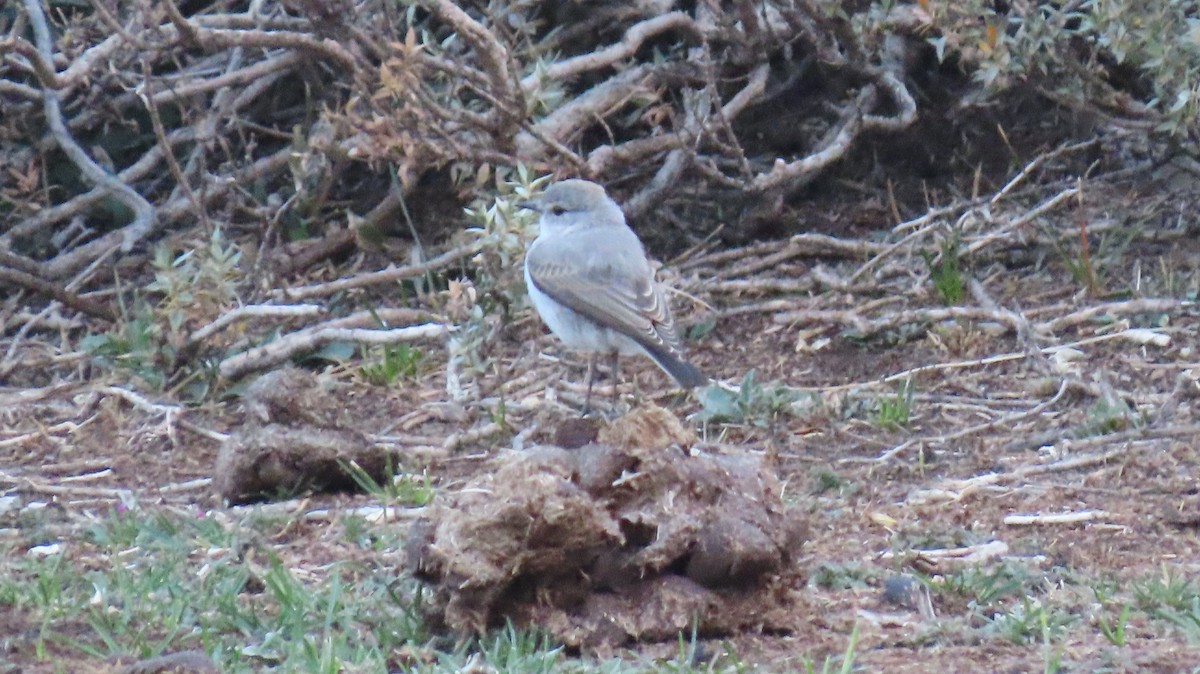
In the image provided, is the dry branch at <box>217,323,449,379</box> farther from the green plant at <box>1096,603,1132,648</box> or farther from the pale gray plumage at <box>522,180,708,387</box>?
the green plant at <box>1096,603,1132,648</box>

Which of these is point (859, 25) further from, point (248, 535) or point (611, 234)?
point (248, 535)

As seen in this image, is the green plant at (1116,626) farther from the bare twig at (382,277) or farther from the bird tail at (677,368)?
the bare twig at (382,277)

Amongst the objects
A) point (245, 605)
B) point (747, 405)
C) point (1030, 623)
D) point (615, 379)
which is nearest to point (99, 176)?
point (615, 379)

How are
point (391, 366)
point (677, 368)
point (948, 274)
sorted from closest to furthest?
point (677, 368), point (391, 366), point (948, 274)

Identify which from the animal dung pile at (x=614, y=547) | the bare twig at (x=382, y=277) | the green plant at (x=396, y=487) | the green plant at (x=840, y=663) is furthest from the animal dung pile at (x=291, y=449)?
the green plant at (x=840, y=663)

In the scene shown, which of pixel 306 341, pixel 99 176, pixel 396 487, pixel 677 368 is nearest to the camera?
pixel 396 487

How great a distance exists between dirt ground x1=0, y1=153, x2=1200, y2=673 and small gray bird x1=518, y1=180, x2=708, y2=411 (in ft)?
1.06

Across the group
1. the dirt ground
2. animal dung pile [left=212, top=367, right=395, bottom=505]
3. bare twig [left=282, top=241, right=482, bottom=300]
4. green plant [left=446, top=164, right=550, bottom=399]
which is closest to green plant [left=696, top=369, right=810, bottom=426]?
the dirt ground

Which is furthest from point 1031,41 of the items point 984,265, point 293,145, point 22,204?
point 22,204

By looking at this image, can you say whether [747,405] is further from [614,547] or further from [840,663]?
[840,663]

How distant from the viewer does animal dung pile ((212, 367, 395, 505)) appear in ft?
18.4

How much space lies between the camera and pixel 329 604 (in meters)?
4.23

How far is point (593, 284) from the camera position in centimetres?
664

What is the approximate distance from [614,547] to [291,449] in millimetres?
2011
